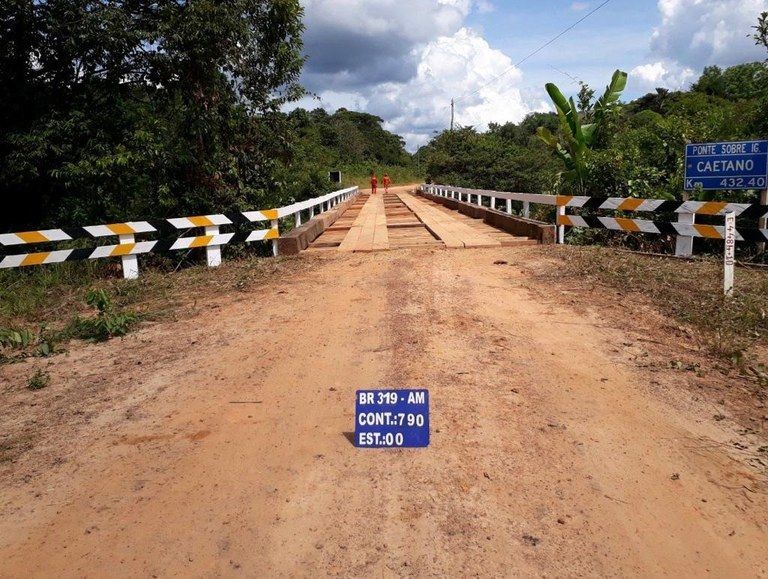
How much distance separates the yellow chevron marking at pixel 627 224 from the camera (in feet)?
35.1

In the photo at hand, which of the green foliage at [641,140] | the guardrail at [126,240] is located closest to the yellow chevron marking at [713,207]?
the green foliage at [641,140]

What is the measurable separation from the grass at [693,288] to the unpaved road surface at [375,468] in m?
0.97

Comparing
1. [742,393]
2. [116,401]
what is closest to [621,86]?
[742,393]

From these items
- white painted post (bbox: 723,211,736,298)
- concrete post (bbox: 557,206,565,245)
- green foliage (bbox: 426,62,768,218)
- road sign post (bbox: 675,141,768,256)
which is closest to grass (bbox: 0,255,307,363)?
concrete post (bbox: 557,206,565,245)

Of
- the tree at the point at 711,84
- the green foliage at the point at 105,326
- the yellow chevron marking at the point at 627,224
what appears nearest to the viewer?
the green foliage at the point at 105,326

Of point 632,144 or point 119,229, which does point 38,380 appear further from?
point 632,144

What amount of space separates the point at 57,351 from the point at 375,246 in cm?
649

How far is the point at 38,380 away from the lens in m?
5.15

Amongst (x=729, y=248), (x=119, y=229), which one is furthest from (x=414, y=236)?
(x=729, y=248)

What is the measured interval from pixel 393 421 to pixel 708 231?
26.6 feet

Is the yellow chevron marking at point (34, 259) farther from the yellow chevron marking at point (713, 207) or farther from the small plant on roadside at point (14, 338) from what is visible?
the yellow chevron marking at point (713, 207)

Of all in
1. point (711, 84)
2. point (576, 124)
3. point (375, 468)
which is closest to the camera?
point (375, 468)

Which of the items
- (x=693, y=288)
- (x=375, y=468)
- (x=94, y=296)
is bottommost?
(x=375, y=468)

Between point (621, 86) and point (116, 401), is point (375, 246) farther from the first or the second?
point (621, 86)
